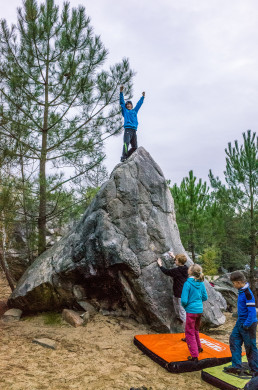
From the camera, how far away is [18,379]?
145 inches

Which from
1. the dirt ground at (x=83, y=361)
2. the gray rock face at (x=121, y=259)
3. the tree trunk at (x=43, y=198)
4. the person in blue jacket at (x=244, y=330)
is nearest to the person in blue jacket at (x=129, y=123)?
the gray rock face at (x=121, y=259)

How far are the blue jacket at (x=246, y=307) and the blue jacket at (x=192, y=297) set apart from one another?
0.63 m

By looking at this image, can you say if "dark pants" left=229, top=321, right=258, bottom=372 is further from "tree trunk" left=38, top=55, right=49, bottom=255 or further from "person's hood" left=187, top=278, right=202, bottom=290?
"tree trunk" left=38, top=55, right=49, bottom=255

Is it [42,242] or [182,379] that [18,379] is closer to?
[182,379]

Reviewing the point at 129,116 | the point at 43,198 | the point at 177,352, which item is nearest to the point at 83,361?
the point at 177,352

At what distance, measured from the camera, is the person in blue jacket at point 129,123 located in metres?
7.58

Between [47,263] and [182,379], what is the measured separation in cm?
409

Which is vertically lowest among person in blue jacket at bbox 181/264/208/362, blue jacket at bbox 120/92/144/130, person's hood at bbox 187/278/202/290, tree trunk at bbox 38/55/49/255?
person in blue jacket at bbox 181/264/208/362

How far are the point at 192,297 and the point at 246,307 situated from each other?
2.59 ft

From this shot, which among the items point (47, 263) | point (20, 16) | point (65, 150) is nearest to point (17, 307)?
point (47, 263)

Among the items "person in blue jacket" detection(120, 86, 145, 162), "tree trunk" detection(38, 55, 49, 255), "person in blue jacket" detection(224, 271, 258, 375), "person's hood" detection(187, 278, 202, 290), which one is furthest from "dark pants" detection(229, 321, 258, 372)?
"tree trunk" detection(38, 55, 49, 255)

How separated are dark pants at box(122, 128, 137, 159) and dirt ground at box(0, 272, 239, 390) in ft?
13.0

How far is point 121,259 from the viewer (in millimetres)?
6027

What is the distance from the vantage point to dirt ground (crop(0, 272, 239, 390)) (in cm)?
376
